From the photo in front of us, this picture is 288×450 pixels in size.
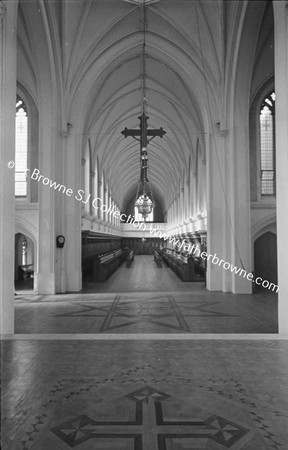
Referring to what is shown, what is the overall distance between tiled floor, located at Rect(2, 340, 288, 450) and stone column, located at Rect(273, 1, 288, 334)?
130cm

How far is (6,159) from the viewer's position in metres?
6.19

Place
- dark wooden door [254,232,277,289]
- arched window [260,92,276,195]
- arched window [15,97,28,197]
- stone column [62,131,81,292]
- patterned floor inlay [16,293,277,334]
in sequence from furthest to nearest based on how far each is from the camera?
dark wooden door [254,232,277,289], arched window [260,92,276,195], arched window [15,97,28,197], stone column [62,131,81,292], patterned floor inlay [16,293,277,334]

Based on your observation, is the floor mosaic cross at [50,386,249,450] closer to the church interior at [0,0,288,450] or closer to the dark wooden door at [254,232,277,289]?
the church interior at [0,0,288,450]

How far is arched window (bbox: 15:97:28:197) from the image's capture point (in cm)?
1332

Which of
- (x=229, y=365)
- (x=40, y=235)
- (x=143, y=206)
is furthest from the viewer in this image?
(x=143, y=206)

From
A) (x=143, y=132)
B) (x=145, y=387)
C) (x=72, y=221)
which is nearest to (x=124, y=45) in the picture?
(x=143, y=132)

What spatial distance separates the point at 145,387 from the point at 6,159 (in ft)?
14.0

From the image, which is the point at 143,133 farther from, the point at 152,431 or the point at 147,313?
the point at 152,431

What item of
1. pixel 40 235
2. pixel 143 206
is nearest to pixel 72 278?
pixel 40 235

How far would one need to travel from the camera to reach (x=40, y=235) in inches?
460

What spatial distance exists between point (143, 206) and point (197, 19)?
23.6 ft

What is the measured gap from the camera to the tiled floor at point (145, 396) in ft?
9.38

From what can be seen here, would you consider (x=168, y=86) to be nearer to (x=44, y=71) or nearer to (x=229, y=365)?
(x=44, y=71)

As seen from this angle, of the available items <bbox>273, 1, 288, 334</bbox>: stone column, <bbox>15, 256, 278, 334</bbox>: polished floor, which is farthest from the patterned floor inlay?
<bbox>273, 1, 288, 334</bbox>: stone column
